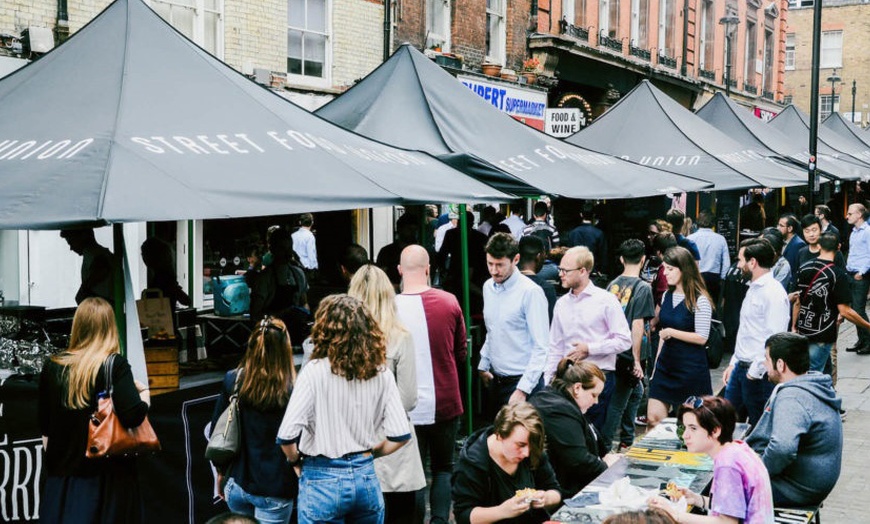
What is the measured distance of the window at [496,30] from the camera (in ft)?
64.6

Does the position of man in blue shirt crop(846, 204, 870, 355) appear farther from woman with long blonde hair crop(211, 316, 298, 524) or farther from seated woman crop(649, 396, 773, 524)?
woman with long blonde hair crop(211, 316, 298, 524)

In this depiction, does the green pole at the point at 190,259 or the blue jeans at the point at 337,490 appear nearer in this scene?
the blue jeans at the point at 337,490

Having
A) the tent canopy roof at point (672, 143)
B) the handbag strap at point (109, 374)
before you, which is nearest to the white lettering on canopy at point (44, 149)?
the handbag strap at point (109, 374)

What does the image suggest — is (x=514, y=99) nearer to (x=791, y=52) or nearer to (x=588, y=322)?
(x=588, y=322)

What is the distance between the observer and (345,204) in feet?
19.3

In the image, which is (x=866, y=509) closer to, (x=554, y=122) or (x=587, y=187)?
(x=587, y=187)

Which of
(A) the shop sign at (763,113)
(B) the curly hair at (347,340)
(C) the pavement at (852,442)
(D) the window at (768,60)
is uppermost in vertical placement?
(D) the window at (768,60)

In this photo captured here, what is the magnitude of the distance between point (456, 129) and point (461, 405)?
413cm

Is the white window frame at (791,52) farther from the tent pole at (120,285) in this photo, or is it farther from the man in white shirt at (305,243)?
the tent pole at (120,285)

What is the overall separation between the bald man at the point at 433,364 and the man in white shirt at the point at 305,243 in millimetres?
8371

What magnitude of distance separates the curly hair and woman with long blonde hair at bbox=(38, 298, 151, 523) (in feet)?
3.35

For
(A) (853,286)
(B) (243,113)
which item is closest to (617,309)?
(B) (243,113)

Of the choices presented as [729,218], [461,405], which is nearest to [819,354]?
[461,405]

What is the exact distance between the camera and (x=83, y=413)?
4.93 metres
